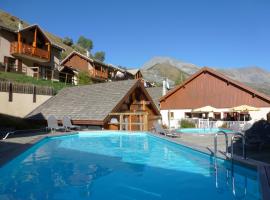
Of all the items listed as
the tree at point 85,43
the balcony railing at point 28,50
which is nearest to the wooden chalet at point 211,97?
the balcony railing at point 28,50

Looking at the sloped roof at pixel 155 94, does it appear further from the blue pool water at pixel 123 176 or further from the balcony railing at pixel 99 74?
the blue pool water at pixel 123 176

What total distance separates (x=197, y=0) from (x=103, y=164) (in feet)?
73.3

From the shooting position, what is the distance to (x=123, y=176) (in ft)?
30.0

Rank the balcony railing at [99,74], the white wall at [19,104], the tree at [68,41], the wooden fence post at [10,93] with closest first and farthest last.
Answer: the white wall at [19,104] → the wooden fence post at [10,93] → the balcony railing at [99,74] → the tree at [68,41]

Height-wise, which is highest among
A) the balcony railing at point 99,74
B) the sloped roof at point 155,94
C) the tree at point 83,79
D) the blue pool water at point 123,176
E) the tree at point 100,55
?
the tree at point 100,55

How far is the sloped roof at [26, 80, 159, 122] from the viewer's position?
21719 mm

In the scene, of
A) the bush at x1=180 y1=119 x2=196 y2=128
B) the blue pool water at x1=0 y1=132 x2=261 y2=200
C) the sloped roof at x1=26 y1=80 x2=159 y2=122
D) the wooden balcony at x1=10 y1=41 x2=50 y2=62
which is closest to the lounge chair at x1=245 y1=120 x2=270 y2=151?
the blue pool water at x1=0 y1=132 x2=261 y2=200

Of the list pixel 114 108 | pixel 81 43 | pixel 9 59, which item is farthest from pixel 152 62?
pixel 114 108

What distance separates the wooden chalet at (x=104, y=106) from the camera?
21359 mm

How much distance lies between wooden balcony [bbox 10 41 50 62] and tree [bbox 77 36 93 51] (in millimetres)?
89795

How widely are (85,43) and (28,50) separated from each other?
3694 inches

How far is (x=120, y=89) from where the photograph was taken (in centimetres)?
2420

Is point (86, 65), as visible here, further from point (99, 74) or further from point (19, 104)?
point (19, 104)

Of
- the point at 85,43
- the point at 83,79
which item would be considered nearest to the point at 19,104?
the point at 83,79
